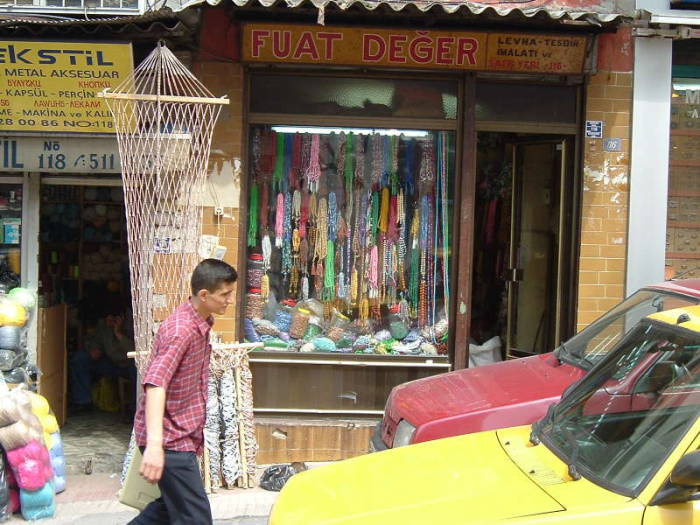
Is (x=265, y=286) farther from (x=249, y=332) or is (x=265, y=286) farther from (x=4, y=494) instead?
(x=4, y=494)

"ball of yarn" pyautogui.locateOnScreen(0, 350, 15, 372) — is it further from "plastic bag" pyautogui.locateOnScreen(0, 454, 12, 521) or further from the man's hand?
the man's hand

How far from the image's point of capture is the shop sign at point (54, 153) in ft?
23.1

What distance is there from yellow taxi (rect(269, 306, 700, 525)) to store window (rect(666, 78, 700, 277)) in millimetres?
4512

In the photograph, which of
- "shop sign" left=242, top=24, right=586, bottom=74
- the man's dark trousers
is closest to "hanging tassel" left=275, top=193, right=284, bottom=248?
"shop sign" left=242, top=24, right=586, bottom=74

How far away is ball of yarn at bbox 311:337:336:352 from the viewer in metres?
7.49

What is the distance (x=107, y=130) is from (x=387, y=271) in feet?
8.62

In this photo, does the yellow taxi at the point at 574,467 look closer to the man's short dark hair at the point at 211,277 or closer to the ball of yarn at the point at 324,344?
the man's short dark hair at the point at 211,277

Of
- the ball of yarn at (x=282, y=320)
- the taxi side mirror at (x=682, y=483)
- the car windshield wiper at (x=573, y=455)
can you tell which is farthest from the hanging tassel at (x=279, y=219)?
the taxi side mirror at (x=682, y=483)

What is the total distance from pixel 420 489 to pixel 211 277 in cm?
144

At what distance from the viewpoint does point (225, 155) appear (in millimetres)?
7168

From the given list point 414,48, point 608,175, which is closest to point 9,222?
point 414,48

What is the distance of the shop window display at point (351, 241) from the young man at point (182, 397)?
11.2 feet

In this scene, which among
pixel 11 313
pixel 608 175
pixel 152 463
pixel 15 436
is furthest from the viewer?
pixel 608 175

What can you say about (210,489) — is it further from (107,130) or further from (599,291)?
(599,291)
